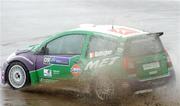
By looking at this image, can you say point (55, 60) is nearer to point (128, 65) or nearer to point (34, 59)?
point (34, 59)

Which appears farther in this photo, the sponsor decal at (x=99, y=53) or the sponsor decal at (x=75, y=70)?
the sponsor decal at (x=75, y=70)

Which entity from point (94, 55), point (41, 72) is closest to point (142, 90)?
point (94, 55)

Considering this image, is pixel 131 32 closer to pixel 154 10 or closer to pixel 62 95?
pixel 62 95

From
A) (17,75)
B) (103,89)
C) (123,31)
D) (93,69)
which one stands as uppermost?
(123,31)

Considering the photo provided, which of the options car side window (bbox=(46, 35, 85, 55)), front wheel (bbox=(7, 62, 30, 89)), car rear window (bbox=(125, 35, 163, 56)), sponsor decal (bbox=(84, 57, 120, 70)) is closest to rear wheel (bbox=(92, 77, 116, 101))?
sponsor decal (bbox=(84, 57, 120, 70))

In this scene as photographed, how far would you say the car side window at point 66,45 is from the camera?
469 inches

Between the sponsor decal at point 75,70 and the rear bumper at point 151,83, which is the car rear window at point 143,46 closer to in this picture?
the rear bumper at point 151,83

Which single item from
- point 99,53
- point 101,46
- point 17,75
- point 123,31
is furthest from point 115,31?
point 17,75

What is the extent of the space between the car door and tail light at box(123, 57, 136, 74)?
1.05 m

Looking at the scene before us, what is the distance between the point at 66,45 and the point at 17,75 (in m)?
1.41

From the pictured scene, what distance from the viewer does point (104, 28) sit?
12.0 m

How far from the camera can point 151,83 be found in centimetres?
1147

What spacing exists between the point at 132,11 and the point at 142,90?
18.5 meters

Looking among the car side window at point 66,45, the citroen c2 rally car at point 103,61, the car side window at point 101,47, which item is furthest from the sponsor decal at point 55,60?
the car side window at point 101,47
